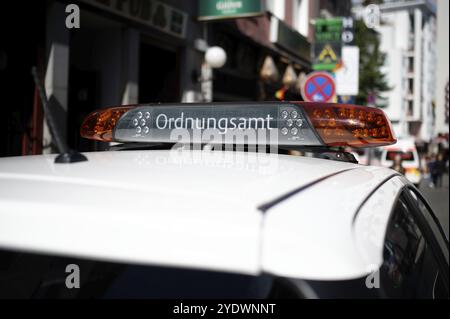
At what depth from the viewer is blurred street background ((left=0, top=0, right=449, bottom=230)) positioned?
7.92m

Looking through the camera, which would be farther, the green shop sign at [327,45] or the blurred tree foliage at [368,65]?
the blurred tree foliage at [368,65]

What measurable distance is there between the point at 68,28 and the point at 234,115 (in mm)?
7074

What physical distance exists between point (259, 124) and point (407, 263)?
69cm

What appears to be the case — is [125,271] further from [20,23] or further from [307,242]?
[20,23]

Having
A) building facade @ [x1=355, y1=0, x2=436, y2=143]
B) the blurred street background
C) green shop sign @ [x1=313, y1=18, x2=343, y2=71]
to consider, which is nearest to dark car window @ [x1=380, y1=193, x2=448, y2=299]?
the blurred street background

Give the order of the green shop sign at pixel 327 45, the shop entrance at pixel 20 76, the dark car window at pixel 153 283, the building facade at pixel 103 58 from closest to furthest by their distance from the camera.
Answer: the dark car window at pixel 153 283 → the shop entrance at pixel 20 76 → the building facade at pixel 103 58 → the green shop sign at pixel 327 45

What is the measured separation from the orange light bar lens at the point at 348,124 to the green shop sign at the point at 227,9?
9050 millimetres

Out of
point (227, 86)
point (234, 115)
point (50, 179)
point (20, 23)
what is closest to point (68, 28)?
point (20, 23)

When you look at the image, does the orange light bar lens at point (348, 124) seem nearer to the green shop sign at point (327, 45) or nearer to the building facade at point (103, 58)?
the building facade at point (103, 58)

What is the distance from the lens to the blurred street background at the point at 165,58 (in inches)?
312

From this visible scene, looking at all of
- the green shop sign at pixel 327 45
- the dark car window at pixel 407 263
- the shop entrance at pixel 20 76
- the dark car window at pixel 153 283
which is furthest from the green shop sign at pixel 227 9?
the dark car window at pixel 153 283

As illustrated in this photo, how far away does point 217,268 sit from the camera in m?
0.81

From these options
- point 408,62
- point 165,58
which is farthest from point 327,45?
point 408,62

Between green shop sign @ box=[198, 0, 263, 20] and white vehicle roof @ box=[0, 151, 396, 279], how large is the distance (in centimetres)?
993
